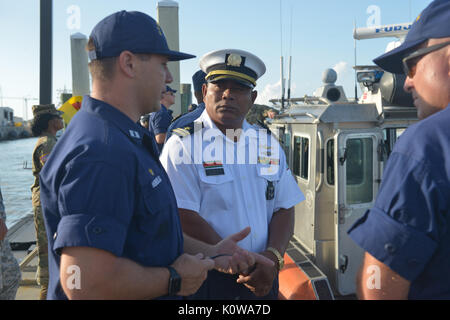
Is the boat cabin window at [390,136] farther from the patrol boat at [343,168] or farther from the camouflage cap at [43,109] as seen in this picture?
the camouflage cap at [43,109]

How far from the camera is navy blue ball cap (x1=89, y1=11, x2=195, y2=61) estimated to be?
1.34 metres

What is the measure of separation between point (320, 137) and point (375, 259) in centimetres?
317

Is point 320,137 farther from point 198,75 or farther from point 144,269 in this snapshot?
point 144,269

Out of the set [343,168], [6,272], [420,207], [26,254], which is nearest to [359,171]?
[343,168]

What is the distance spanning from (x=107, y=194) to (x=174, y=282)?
443mm

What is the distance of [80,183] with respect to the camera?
1064mm

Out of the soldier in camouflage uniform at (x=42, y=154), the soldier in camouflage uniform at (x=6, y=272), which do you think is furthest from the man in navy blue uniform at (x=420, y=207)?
the soldier in camouflage uniform at (x=42, y=154)

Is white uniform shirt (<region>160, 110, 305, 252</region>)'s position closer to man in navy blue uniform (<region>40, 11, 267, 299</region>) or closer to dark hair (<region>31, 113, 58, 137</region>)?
man in navy blue uniform (<region>40, 11, 267, 299</region>)

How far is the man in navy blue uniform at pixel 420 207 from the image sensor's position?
980 mm

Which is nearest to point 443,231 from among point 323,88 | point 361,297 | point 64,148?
point 361,297

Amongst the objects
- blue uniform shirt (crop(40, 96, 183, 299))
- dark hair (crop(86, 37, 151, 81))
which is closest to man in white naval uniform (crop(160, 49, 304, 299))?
blue uniform shirt (crop(40, 96, 183, 299))

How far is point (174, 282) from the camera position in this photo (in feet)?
4.17

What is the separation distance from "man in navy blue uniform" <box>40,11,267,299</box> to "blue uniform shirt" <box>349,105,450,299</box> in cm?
72

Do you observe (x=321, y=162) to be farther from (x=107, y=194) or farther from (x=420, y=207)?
(x=107, y=194)
